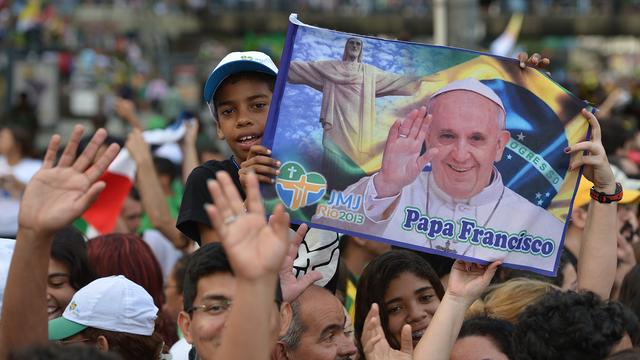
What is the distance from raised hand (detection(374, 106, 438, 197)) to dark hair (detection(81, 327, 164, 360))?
0.98m

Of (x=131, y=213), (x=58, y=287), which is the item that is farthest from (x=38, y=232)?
(x=131, y=213)

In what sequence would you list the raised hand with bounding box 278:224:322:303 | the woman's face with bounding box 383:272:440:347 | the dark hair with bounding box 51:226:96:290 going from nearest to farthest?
the raised hand with bounding box 278:224:322:303 < the woman's face with bounding box 383:272:440:347 < the dark hair with bounding box 51:226:96:290

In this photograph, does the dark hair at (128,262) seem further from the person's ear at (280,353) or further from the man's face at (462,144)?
the man's face at (462,144)

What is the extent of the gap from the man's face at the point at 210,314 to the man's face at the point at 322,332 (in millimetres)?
620

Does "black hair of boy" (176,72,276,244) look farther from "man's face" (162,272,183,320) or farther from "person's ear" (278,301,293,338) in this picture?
"man's face" (162,272,183,320)

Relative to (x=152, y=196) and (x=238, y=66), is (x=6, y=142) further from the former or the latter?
(x=238, y=66)

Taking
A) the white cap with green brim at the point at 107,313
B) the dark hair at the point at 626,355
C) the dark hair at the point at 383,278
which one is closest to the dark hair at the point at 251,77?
the white cap with green brim at the point at 107,313

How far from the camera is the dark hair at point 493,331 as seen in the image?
4.61 metres

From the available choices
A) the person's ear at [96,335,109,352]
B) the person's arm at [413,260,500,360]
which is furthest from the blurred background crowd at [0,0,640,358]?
the person's arm at [413,260,500,360]

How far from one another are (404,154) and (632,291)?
1.54 metres

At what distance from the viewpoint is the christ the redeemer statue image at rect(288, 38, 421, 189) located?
4453mm

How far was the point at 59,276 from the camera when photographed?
5.34 metres

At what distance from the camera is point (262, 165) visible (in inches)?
172

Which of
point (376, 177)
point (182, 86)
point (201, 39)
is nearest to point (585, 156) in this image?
point (376, 177)
